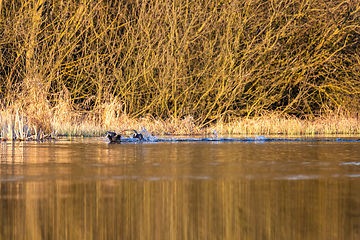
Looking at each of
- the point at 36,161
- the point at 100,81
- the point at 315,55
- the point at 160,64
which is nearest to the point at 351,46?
the point at 315,55

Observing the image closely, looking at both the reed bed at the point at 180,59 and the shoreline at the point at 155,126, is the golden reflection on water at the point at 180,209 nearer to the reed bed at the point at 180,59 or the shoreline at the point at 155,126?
the shoreline at the point at 155,126

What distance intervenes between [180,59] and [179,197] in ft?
64.2

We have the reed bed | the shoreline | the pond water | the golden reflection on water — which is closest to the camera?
the golden reflection on water

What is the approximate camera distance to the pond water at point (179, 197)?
6.06 metres

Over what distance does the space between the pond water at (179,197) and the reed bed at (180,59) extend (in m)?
13.0

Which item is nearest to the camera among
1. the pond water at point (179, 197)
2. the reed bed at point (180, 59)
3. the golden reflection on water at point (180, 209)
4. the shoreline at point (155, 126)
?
the golden reflection on water at point (180, 209)

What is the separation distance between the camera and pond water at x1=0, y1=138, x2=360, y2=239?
6.06 m

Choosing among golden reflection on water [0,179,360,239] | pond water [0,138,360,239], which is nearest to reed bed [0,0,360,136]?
pond water [0,138,360,239]

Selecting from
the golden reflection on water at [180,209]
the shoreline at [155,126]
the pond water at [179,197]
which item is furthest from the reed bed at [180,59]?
the golden reflection on water at [180,209]

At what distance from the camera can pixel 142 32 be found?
90.7 ft

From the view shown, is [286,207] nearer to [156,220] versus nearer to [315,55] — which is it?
[156,220]

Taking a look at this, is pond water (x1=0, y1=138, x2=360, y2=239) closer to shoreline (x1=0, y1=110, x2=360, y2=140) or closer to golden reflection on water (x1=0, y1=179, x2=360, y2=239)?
golden reflection on water (x1=0, y1=179, x2=360, y2=239)

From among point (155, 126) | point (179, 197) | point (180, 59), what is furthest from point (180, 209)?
point (180, 59)

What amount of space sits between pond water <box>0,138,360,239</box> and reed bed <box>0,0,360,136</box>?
1299 cm
